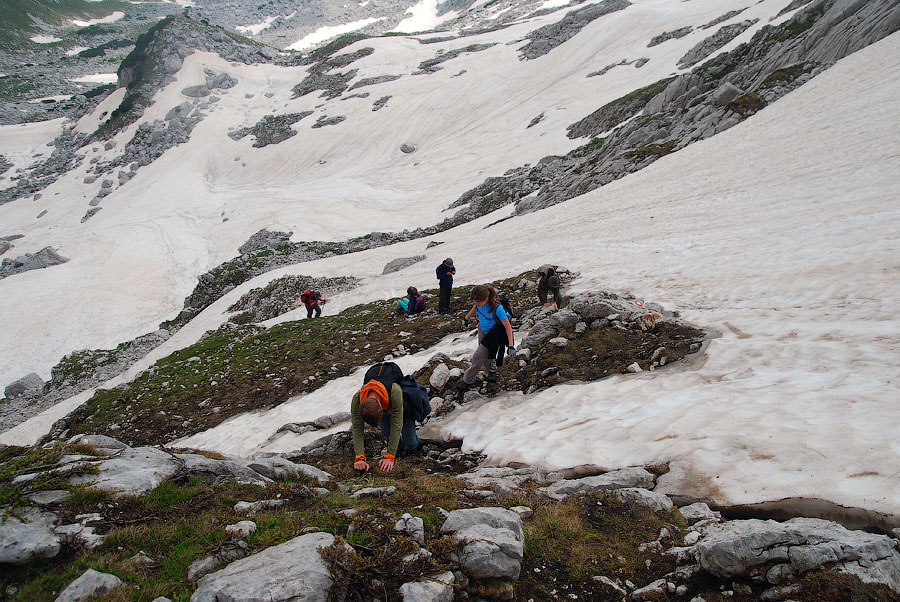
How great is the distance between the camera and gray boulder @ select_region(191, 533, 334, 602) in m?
3.21

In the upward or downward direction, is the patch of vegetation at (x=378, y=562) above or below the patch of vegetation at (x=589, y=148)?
below

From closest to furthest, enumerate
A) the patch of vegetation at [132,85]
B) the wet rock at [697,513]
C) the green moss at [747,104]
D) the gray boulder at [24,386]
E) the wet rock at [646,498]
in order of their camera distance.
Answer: the wet rock at [697,513]
the wet rock at [646,498]
the gray boulder at [24,386]
the green moss at [747,104]
the patch of vegetation at [132,85]

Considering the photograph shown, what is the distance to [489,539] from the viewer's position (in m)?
3.96

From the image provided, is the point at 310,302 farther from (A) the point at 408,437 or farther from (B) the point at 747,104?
(B) the point at 747,104

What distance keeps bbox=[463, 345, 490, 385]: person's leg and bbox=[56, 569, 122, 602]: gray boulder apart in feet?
21.8

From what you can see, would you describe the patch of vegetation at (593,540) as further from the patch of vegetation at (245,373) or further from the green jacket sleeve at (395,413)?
the patch of vegetation at (245,373)

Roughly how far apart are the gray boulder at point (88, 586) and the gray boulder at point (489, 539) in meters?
2.69

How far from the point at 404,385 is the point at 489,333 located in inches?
103

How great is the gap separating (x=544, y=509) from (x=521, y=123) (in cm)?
6043

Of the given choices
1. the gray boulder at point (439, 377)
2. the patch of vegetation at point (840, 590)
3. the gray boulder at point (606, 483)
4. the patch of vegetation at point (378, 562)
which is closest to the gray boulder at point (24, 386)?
the gray boulder at point (439, 377)

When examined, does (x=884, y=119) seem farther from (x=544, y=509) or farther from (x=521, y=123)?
(x=521, y=123)

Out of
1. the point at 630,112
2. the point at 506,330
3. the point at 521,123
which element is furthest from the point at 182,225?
the point at 506,330

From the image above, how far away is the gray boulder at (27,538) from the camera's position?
3746 millimetres

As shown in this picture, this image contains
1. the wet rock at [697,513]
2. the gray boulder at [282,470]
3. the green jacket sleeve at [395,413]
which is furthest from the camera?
the green jacket sleeve at [395,413]
